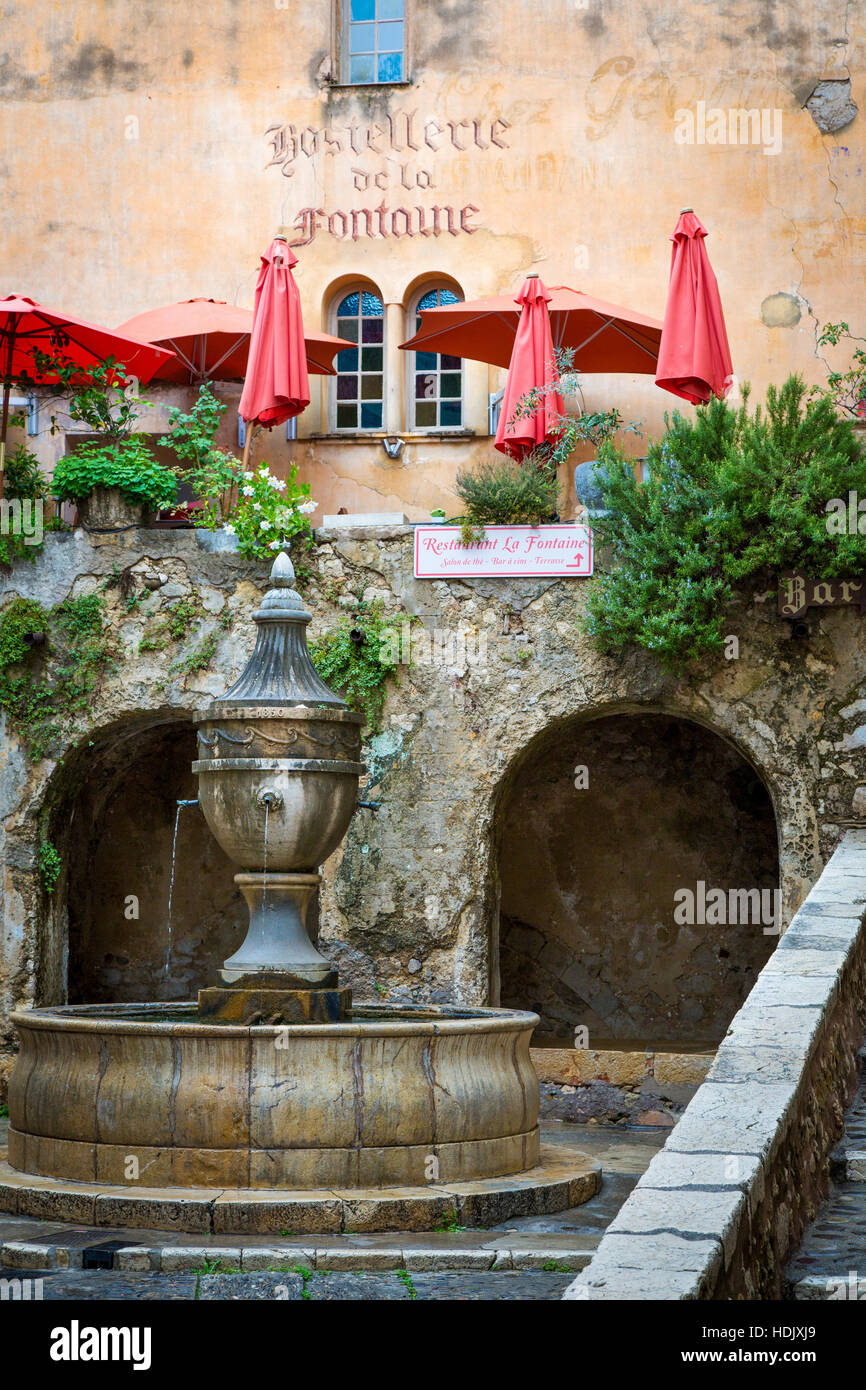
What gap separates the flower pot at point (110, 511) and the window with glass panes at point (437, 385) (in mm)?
3354

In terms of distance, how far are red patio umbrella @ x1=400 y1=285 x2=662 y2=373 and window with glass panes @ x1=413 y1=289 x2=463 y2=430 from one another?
1.01 metres

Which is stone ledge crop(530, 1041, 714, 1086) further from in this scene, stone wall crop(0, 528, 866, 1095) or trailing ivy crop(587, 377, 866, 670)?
trailing ivy crop(587, 377, 866, 670)


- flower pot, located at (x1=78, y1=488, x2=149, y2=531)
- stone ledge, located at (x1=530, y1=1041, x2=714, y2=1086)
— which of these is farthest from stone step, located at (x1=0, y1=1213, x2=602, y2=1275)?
flower pot, located at (x1=78, y1=488, x2=149, y2=531)

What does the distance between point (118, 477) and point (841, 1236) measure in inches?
311

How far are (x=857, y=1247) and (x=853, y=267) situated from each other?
10245 millimetres

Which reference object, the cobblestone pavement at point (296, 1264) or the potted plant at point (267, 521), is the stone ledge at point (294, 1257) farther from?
the potted plant at point (267, 521)

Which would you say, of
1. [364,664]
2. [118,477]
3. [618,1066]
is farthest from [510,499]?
[618,1066]

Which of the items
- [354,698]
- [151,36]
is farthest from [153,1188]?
[151,36]

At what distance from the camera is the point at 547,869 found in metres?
13.1

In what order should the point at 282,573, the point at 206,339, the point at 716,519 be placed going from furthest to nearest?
the point at 206,339 < the point at 716,519 < the point at 282,573

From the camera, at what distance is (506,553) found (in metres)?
10.8

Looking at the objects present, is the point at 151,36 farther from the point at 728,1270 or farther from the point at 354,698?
the point at 728,1270

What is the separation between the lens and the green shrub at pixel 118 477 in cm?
1109

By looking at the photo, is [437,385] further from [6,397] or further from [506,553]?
[6,397]
